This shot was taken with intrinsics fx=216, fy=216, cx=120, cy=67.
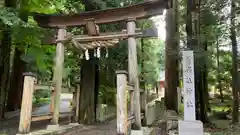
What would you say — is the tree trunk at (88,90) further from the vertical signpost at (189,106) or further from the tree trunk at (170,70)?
the tree trunk at (170,70)

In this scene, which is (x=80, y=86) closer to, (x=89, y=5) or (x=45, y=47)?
(x=45, y=47)

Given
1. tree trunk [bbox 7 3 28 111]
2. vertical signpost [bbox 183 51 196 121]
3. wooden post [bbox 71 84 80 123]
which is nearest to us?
vertical signpost [bbox 183 51 196 121]

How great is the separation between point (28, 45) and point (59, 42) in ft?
8.85

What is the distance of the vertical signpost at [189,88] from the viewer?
258 inches

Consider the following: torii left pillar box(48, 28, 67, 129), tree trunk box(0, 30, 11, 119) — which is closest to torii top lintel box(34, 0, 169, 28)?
torii left pillar box(48, 28, 67, 129)

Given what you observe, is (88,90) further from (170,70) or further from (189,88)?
(170,70)

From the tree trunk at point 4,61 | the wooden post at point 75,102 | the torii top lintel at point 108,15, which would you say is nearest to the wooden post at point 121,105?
the torii top lintel at point 108,15

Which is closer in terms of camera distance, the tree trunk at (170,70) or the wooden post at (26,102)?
the wooden post at (26,102)

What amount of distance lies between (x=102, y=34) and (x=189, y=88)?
3.35 m

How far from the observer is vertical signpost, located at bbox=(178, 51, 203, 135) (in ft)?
21.1

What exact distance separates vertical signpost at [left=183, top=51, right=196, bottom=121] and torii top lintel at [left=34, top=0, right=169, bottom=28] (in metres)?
1.73

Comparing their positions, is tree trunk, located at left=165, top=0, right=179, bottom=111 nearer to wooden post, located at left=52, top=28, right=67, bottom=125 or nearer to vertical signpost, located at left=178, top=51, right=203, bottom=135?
vertical signpost, located at left=178, top=51, right=203, bottom=135

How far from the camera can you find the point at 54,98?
6.70 meters

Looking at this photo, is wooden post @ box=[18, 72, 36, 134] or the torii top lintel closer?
wooden post @ box=[18, 72, 36, 134]
